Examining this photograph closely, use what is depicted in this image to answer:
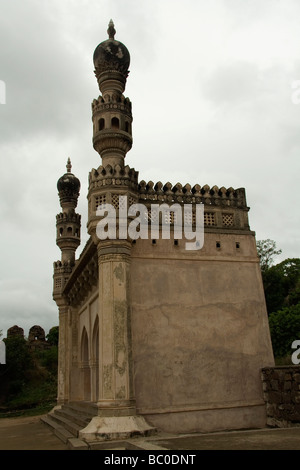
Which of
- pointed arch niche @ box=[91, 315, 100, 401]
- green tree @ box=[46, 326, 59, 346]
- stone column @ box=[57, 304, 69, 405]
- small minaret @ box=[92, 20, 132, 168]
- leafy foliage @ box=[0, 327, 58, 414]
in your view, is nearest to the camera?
small minaret @ box=[92, 20, 132, 168]

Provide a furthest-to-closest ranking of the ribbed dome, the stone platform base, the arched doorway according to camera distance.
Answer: the arched doorway → the ribbed dome → the stone platform base

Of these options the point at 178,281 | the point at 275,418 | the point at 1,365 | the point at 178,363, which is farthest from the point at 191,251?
the point at 1,365

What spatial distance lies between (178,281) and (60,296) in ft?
31.4

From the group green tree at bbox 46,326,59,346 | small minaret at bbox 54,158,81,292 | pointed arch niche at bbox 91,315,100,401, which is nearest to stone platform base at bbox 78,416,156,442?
pointed arch niche at bbox 91,315,100,401

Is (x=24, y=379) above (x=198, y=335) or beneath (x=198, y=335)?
beneath

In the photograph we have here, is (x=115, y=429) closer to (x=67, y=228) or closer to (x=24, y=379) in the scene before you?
(x=67, y=228)

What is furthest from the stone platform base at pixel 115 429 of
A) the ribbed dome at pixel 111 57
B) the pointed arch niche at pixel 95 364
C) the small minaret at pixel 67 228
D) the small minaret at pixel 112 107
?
the small minaret at pixel 67 228

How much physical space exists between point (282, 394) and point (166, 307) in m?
3.30

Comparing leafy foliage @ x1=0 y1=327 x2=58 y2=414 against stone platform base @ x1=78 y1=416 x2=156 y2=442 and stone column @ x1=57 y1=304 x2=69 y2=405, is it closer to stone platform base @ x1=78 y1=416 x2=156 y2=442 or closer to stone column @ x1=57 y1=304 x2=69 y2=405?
stone column @ x1=57 y1=304 x2=69 y2=405

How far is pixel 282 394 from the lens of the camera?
32.7 ft

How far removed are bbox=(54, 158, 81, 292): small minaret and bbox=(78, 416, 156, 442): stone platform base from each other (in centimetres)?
1092

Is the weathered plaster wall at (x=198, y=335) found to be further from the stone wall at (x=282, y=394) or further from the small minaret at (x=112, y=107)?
the small minaret at (x=112, y=107)

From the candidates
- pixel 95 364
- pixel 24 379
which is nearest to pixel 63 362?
pixel 95 364

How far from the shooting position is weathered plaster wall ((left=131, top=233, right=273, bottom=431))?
987 cm
